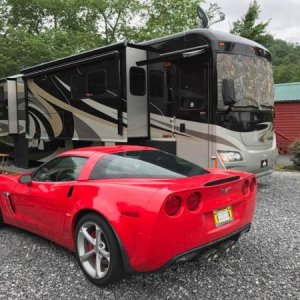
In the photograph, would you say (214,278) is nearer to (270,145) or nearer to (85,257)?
(85,257)

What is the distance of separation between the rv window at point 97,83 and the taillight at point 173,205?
221 inches

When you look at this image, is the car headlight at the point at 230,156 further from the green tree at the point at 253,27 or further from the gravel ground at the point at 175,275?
the green tree at the point at 253,27

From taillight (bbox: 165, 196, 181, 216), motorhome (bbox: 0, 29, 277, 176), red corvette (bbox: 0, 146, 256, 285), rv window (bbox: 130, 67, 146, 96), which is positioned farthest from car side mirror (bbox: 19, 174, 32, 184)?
rv window (bbox: 130, 67, 146, 96)

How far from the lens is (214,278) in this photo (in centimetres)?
399

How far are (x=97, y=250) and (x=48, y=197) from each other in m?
1.07

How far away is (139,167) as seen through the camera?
13.7ft

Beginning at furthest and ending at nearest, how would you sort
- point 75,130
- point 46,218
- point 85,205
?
point 75,130 → point 46,218 → point 85,205

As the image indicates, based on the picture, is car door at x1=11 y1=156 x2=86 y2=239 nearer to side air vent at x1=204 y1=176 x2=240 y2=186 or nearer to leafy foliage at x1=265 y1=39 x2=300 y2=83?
side air vent at x1=204 y1=176 x2=240 y2=186

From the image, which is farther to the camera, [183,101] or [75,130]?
[75,130]

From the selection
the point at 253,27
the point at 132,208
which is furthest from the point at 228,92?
the point at 253,27

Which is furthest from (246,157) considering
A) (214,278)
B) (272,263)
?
(214,278)

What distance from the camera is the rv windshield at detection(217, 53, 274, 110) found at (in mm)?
7379

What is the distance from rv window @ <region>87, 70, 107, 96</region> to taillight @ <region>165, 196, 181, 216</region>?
562cm

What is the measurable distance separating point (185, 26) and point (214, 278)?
22871 millimetres
